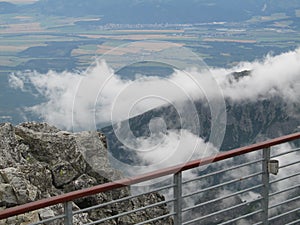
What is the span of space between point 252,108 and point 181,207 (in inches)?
4683

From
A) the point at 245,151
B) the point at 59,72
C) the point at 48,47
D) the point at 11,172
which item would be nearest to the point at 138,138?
the point at 11,172

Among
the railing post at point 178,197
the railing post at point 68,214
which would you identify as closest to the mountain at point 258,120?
the railing post at point 178,197

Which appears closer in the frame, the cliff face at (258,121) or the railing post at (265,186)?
the railing post at (265,186)

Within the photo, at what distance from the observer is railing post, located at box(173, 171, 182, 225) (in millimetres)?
3904

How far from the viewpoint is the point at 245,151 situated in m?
4.27

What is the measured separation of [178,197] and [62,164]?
12.9 feet

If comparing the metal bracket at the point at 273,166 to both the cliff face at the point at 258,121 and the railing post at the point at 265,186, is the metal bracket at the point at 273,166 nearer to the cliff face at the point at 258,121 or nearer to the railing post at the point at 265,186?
the railing post at the point at 265,186

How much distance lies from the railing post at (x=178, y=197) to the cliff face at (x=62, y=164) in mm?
2201

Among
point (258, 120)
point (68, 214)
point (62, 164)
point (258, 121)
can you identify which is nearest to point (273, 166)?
point (68, 214)

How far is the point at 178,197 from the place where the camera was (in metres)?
3.98

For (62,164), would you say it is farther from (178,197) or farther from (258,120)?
(258,120)

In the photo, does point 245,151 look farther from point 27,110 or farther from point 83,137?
point 27,110

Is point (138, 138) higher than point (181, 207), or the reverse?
point (138, 138)

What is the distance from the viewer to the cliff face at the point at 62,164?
273 inches
